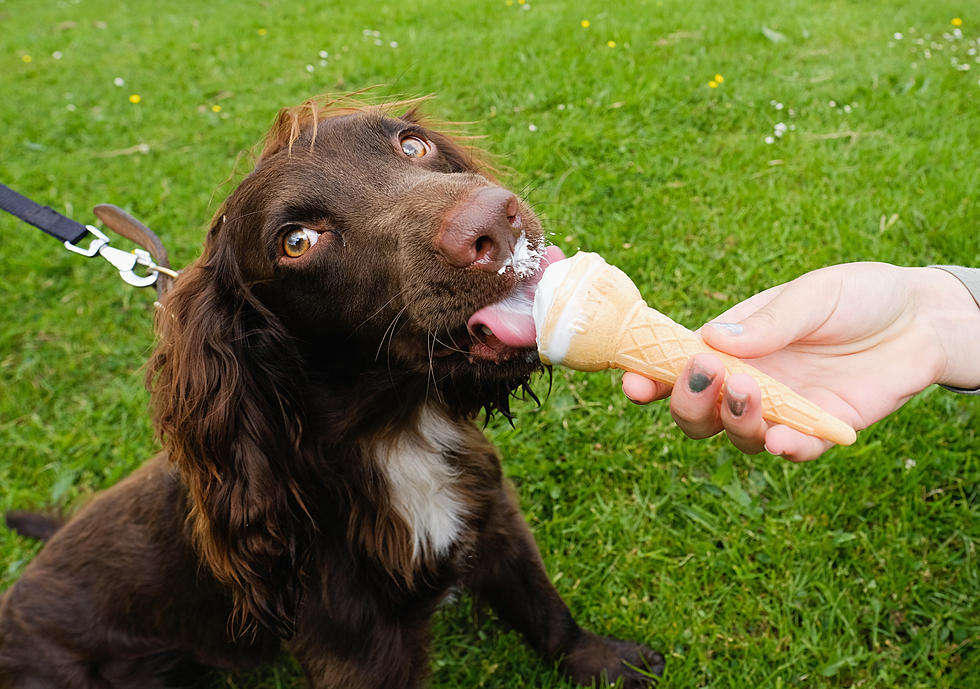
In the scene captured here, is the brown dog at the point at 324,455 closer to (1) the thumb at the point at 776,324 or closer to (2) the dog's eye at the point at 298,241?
(2) the dog's eye at the point at 298,241

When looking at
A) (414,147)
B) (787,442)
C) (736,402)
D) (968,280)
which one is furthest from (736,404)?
(414,147)

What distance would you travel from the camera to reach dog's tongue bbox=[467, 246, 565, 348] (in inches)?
66.8

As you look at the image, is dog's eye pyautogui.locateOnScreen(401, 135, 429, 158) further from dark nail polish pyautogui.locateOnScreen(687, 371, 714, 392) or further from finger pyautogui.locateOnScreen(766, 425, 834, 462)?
finger pyautogui.locateOnScreen(766, 425, 834, 462)

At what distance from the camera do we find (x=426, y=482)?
2.47 metres

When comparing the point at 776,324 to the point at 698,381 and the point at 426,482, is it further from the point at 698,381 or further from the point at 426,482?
the point at 426,482

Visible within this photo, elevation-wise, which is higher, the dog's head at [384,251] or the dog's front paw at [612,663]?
the dog's head at [384,251]

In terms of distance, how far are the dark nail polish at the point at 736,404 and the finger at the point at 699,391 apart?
0.17 ft

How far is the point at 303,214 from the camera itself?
1983 mm

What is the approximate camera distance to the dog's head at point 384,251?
1.67 metres

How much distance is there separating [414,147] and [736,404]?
50.7 inches

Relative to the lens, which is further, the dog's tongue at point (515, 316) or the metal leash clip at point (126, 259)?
the metal leash clip at point (126, 259)

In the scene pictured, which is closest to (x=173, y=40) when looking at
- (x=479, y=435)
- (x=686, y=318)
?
(x=686, y=318)

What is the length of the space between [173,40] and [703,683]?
954cm

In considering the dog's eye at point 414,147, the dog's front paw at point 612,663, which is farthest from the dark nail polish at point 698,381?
the dog's front paw at point 612,663
